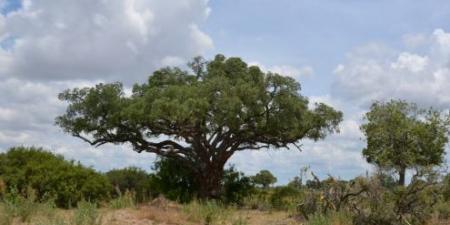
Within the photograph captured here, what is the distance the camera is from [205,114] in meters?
25.2

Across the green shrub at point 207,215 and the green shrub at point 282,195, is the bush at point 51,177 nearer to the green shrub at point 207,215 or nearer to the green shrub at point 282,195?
the green shrub at point 282,195

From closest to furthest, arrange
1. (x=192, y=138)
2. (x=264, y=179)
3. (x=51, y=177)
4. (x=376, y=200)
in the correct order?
(x=376, y=200) → (x=51, y=177) → (x=192, y=138) → (x=264, y=179)

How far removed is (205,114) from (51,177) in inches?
252

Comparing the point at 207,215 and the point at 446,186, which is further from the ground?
the point at 446,186

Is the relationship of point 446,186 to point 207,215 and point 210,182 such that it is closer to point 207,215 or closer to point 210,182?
point 207,215

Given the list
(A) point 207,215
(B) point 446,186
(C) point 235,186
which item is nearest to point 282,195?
(C) point 235,186

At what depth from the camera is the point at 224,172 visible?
29.5m

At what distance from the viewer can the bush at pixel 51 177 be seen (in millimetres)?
22578

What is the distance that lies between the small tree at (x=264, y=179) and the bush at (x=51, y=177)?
8506mm

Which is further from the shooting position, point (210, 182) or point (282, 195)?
point (282, 195)

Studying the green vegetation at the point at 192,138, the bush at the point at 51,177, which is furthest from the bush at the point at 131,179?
the bush at the point at 51,177

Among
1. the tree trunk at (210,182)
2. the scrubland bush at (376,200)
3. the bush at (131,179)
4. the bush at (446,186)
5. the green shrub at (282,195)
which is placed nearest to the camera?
the scrubland bush at (376,200)

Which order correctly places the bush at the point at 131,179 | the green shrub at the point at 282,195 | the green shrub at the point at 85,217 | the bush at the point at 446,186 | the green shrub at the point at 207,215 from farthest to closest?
the bush at the point at 131,179 < the green shrub at the point at 282,195 < the bush at the point at 446,186 < the green shrub at the point at 207,215 < the green shrub at the point at 85,217

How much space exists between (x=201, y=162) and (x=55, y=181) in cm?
725
